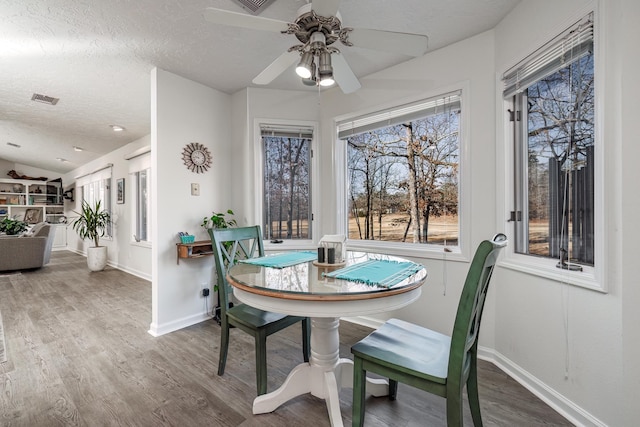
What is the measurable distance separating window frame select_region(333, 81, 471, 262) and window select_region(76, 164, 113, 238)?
544 centimetres

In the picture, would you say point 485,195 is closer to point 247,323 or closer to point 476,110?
point 476,110

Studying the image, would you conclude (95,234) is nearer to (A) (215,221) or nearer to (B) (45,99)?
(B) (45,99)

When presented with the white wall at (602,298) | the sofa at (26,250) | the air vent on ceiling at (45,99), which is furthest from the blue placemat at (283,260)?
the sofa at (26,250)

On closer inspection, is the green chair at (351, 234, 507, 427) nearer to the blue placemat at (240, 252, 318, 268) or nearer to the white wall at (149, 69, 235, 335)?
the blue placemat at (240, 252, 318, 268)

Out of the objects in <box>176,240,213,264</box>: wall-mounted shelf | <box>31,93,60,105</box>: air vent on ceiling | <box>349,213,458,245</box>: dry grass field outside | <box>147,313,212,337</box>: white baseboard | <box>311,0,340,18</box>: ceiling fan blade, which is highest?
<box>31,93,60,105</box>: air vent on ceiling

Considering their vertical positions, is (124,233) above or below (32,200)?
below

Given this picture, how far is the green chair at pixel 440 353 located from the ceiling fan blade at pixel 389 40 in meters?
1.10

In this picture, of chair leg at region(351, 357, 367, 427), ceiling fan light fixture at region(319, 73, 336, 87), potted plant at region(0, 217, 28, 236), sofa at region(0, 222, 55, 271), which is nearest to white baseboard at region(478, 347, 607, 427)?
chair leg at region(351, 357, 367, 427)

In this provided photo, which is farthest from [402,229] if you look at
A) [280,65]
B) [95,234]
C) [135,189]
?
[95,234]

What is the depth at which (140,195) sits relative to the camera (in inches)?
196

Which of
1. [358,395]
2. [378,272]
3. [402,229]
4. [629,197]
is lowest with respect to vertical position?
[358,395]

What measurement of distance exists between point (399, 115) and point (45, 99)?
13.5ft

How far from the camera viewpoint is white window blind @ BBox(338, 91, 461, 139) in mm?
2342

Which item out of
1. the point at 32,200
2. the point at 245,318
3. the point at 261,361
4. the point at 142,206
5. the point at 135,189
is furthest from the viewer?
the point at 32,200
